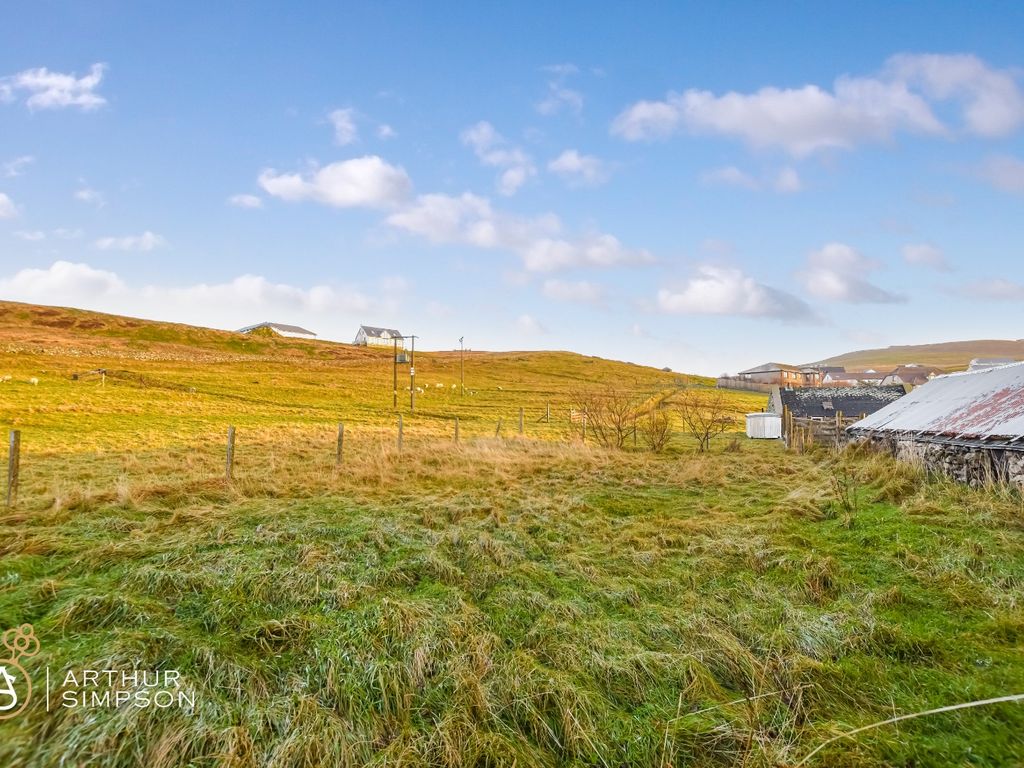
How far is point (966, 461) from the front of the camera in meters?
11.5

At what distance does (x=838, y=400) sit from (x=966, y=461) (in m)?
24.5

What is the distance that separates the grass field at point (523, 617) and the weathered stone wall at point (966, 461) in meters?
0.73

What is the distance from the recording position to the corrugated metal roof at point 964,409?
11.3m

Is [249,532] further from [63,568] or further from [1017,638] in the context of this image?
[1017,638]

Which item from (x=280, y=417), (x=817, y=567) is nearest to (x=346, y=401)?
(x=280, y=417)

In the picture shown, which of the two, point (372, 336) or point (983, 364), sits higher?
point (372, 336)

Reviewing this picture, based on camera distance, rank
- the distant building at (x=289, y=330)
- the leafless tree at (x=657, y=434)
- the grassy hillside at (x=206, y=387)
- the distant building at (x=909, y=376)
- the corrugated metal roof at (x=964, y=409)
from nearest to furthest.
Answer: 1. the corrugated metal roof at (x=964, y=409)
2. the leafless tree at (x=657, y=434)
3. the grassy hillside at (x=206, y=387)
4. the distant building at (x=909, y=376)
5. the distant building at (x=289, y=330)

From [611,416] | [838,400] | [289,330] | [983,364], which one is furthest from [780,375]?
[289,330]

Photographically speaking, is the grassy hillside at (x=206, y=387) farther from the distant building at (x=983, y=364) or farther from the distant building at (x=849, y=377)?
the distant building at (x=849, y=377)

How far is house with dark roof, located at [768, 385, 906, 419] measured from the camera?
32.5 metres

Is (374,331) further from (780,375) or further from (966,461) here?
(966,461)

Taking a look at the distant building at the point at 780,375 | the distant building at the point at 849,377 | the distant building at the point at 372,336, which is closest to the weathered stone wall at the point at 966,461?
the distant building at the point at 780,375

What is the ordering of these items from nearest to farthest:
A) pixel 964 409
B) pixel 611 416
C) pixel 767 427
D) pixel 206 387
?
pixel 964 409
pixel 611 416
pixel 767 427
pixel 206 387

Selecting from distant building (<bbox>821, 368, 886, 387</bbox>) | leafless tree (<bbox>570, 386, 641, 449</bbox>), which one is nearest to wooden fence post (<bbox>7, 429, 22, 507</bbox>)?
leafless tree (<bbox>570, 386, 641, 449</bbox>)
